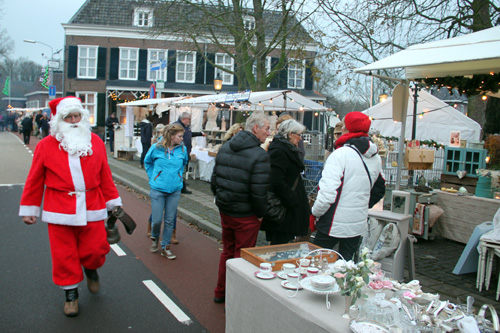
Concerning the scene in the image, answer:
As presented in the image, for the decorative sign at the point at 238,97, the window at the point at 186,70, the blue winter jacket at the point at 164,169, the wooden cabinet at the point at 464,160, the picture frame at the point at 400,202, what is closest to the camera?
the picture frame at the point at 400,202

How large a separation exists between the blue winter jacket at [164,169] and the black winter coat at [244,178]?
5.94 ft

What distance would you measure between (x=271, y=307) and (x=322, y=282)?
1.28 feet

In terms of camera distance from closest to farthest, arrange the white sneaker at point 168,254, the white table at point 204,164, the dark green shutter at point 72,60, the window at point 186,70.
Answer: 1. the white sneaker at point 168,254
2. the white table at point 204,164
3. the dark green shutter at point 72,60
4. the window at point 186,70

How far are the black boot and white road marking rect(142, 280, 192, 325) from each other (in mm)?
859

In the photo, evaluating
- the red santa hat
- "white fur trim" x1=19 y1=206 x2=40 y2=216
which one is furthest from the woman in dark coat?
"white fur trim" x1=19 y1=206 x2=40 y2=216

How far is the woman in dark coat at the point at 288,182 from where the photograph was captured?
422cm

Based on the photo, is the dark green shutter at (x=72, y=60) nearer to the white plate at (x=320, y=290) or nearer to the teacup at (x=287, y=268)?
the teacup at (x=287, y=268)

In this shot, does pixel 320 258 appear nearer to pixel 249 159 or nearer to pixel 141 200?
pixel 249 159

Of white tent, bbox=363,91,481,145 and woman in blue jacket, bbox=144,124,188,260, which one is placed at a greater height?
white tent, bbox=363,91,481,145

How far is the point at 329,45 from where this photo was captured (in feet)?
41.4

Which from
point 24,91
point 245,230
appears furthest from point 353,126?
point 24,91

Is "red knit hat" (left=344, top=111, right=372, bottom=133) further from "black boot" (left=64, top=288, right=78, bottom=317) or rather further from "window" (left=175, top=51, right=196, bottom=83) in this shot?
"window" (left=175, top=51, right=196, bottom=83)

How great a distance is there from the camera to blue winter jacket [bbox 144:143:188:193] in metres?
5.66

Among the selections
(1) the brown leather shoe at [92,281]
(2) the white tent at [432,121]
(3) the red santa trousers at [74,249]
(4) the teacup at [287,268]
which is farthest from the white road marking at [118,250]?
(2) the white tent at [432,121]
